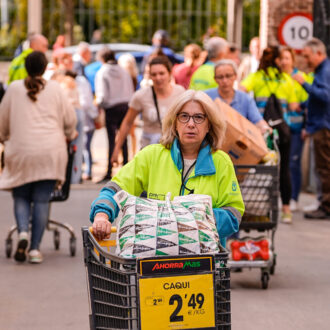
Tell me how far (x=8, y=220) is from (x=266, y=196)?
4.29 meters

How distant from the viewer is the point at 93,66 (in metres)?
16.2

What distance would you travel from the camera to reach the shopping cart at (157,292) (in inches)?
137

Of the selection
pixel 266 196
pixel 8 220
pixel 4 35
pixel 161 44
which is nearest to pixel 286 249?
pixel 266 196

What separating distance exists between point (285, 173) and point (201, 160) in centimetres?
618

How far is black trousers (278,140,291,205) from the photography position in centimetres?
1048

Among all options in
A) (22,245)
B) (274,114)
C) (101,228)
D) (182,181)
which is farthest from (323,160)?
(101,228)

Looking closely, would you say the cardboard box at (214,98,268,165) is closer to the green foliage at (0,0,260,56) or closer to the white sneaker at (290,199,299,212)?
the white sneaker at (290,199,299,212)

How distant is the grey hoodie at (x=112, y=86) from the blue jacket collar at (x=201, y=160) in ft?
31.6

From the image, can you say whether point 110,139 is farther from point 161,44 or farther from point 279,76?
point 279,76

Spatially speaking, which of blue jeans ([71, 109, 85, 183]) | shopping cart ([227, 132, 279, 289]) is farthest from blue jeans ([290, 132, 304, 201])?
shopping cart ([227, 132, 279, 289])

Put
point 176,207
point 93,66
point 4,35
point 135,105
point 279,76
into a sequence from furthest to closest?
point 4,35 < point 93,66 < point 279,76 < point 135,105 < point 176,207

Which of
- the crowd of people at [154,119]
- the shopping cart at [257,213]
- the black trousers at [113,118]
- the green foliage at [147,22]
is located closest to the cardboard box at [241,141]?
the shopping cart at [257,213]

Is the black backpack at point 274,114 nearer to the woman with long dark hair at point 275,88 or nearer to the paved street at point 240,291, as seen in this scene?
the woman with long dark hair at point 275,88

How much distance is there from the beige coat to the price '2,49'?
4757mm
